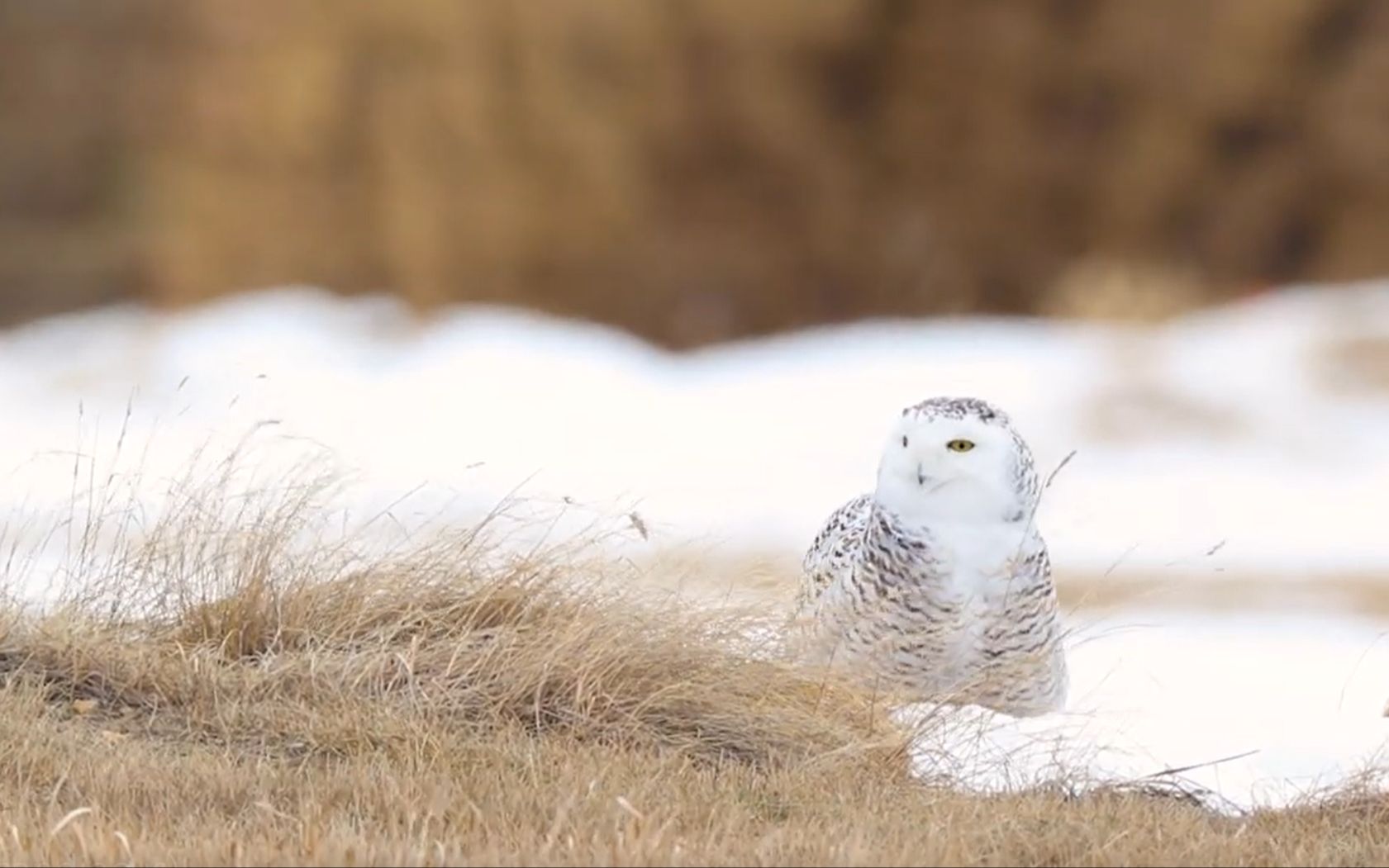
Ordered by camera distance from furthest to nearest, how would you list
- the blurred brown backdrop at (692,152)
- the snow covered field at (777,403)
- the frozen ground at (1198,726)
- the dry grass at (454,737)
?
the blurred brown backdrop at (692,152), the snow covered field at (777,403), the frozen ground at (1198,726), the dry grass at (454,737)

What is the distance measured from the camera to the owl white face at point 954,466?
4.90m

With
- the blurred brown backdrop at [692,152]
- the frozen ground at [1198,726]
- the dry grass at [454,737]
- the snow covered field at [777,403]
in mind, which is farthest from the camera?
the blurred brown backdrop at [692,152]

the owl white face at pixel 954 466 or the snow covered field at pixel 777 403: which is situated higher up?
the snow covered field at pixel 777 403

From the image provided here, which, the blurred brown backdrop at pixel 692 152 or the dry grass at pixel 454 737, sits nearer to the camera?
the dry grass at pixel 454 737

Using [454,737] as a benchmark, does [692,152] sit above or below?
above

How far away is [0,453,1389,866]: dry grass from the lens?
12.0 feet

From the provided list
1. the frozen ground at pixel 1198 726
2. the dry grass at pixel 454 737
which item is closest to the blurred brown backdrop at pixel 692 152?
the frozen ground at pixel 1198 726

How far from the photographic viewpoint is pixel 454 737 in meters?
4.49

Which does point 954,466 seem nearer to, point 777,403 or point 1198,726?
point 1198,726

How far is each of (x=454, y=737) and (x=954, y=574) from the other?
1.33 metres

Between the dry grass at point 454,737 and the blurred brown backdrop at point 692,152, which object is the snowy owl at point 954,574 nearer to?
the dry grass at point 454,737

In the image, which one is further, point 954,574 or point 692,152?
point 692,152

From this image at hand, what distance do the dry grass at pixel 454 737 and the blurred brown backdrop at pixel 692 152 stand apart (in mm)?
8756

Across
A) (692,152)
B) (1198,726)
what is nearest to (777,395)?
(692,152)
